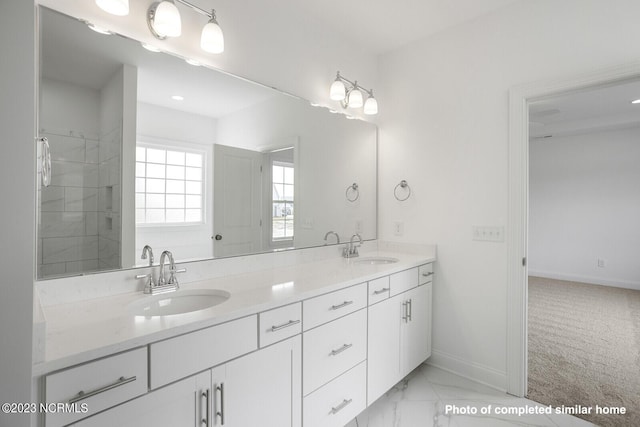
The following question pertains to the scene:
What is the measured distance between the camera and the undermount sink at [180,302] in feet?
4.33

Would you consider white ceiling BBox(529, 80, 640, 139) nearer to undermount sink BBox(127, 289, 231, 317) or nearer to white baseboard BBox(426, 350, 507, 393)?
white baseboard BBox(426, 350, 507, 393)

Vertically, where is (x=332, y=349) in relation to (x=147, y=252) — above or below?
below

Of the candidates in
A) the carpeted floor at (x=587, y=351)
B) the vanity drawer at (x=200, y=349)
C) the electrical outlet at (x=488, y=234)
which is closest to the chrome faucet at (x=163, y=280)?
the vanity drawer at (x=200, y=349)

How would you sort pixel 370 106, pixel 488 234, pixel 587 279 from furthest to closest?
1. pixel 587 279
2. pixel 370 106
3. pixel 488 234

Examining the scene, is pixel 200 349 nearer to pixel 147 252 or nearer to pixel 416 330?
pixel 147 252

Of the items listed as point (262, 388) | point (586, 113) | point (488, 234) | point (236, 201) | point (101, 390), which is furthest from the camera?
point (586, 113)

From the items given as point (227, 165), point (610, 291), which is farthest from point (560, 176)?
point (227, 165)

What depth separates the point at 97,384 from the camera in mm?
860

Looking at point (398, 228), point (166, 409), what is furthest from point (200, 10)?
point (398, 228)

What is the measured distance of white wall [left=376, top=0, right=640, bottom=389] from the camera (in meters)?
1.92

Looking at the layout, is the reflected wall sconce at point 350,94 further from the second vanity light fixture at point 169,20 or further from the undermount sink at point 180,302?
the undermount sink at point 180,302

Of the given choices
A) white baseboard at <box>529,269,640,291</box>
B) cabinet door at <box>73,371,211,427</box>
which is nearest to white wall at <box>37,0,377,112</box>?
cabinet door at <box>73,371,211,427</box>

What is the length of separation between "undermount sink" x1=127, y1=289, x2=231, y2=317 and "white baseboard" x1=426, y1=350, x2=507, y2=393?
6.15 ft

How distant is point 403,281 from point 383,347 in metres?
0.45
